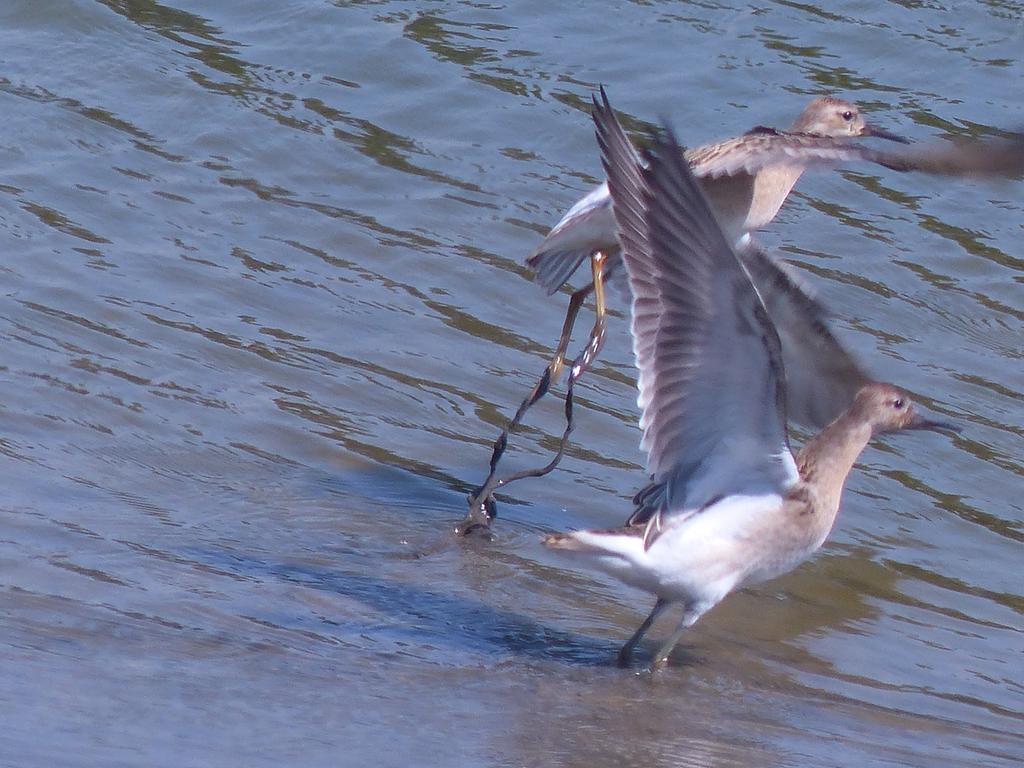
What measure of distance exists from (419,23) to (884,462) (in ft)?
17.2

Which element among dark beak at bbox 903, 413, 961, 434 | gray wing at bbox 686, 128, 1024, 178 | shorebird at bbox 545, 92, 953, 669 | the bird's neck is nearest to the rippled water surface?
shorebird at bbox 545, 92, 953, 669

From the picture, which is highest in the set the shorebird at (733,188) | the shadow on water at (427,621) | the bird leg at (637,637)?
the shorebird at (733,188)

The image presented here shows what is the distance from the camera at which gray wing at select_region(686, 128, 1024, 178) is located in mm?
6051

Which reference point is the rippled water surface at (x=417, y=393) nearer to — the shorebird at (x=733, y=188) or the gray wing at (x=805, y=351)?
the gray wing at (x=805, y=351)

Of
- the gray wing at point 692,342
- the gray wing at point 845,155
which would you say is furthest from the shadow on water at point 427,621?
the gray wing at point 845,155

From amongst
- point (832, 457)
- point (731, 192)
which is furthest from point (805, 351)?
point (731, 192)

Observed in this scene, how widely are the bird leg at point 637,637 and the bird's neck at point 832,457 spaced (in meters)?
0.57

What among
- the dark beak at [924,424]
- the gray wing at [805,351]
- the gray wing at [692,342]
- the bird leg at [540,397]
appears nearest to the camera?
the gray wing at [692,342]

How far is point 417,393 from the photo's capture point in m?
7.60

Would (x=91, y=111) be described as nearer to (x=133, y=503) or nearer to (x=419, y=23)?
(x=419, y=23)

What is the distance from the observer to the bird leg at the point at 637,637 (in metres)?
5.54

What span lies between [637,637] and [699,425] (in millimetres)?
682

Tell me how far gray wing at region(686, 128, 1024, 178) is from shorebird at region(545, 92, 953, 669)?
0.80 m

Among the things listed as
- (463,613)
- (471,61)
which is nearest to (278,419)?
(463,613)
